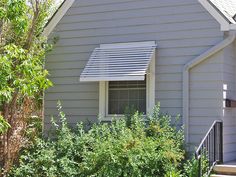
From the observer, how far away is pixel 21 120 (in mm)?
9594

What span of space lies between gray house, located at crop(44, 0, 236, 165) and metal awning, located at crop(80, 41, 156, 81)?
0.02m

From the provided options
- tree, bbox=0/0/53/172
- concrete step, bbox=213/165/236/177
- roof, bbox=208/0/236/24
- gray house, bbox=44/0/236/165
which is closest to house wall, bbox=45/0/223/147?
gray house, bbox=44/0/236/165

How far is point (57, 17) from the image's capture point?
34.7ft

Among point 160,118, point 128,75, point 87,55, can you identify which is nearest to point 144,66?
point 128,75

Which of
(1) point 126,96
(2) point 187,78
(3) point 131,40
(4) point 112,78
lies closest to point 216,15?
(2) point 187,78

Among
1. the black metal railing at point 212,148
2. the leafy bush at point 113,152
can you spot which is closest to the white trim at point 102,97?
the leafy bush at point 113,152

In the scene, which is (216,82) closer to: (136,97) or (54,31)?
Result: (136,97)

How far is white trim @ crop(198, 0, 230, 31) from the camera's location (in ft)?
28.0

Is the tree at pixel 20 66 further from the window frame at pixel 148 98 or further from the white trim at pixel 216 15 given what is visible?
the white trim at pixel 216 15

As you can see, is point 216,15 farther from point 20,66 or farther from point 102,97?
point 20,66

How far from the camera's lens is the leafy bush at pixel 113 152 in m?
7.98

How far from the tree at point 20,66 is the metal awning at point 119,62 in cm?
101

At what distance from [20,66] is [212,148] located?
3621mm

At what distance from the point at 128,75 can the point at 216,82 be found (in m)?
1.63
